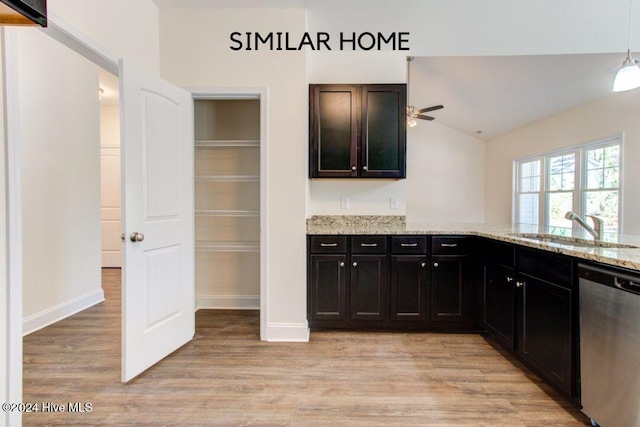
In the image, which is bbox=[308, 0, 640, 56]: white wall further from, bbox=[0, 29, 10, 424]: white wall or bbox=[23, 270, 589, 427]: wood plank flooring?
bbox=[23, 270, 589, 427]: wood plank flooring

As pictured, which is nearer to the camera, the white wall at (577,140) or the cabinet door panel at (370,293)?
the cabinet door panel at (370,293)

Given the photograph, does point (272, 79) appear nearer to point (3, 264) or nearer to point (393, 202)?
point (393, 202)

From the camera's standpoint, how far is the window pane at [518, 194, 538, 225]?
5.89 m

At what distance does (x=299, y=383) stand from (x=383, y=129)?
→ 2.17m

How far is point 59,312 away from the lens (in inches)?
117

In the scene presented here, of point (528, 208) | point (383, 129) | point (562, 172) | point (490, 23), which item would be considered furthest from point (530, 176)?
point (383, 129)

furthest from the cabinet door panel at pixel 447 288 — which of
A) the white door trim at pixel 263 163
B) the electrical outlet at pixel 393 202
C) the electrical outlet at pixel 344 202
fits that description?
the white door trim at pixel 263 163

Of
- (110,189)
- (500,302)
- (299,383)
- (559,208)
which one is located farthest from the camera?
(559,208)

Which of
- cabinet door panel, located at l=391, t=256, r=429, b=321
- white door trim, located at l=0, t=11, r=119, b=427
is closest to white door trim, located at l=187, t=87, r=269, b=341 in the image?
cabinet door panel, located at l=391, t=256, r=429, b=321

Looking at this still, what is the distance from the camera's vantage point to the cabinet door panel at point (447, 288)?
2.62 meters

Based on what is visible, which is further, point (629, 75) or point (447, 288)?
point (447, 288)

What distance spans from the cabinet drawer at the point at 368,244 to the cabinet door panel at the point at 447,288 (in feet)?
1.53

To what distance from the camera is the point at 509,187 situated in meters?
6.53

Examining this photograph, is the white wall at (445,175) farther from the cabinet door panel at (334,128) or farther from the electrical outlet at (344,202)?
the cabinet door panel at (334,128)
